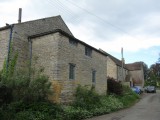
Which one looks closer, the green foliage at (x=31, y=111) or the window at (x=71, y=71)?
the green foliage at (x=31, y=111)

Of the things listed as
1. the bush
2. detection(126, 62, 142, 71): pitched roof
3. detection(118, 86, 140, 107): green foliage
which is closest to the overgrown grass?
detection(118, 86, 140, 107): green foliage

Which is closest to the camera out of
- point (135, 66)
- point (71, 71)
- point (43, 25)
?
point (71, 71)

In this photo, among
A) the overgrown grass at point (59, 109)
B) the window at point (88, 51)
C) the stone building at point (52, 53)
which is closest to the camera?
the overgrown grass at point (59, 109)

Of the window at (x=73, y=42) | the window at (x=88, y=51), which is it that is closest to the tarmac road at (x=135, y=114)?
the window at (x=88, y=51)

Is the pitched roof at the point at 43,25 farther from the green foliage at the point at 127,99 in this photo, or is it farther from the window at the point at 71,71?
the green foliage at the point at 127,99

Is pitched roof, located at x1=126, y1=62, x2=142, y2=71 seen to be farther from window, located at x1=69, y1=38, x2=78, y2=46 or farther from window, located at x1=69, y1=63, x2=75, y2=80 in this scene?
window, located at x1=69, y1=63, x2=75, y2=80

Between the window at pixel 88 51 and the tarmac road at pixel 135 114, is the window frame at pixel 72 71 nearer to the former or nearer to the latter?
the window at pixel 88 51

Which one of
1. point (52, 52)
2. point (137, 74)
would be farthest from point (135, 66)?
point (52, 52)

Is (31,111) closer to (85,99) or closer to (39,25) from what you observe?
(85,99)

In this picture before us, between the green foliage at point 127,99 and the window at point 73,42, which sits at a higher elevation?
the window at point 73,42

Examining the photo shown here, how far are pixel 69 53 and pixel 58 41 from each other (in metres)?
1.96

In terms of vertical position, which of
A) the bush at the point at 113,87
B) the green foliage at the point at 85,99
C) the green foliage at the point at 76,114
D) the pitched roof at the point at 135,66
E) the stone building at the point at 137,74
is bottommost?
the green foliage at the point at 76,114

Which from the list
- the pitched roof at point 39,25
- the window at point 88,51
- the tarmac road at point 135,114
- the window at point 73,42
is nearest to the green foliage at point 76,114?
the tarmac road at point 135,114

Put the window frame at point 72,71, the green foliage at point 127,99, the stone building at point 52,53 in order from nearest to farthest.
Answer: the stone building at point 52,53 → the window frame at point 72,71 → the green foliage at point 127,99
